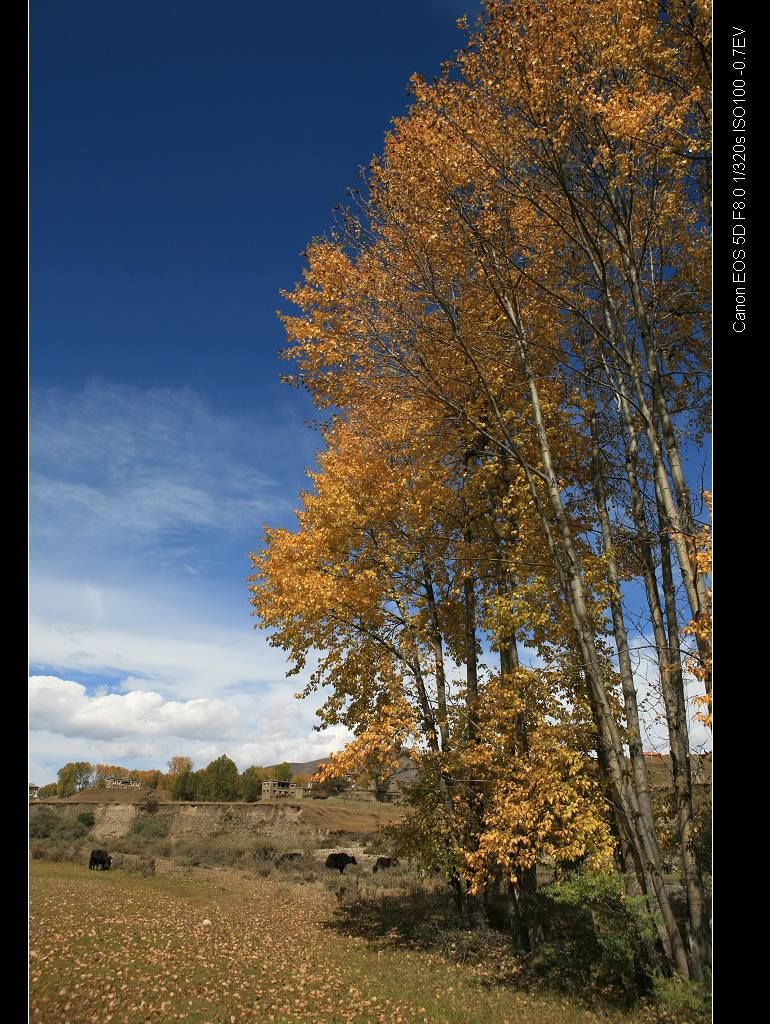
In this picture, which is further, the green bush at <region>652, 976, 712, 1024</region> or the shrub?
the shrub

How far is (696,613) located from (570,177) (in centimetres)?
548

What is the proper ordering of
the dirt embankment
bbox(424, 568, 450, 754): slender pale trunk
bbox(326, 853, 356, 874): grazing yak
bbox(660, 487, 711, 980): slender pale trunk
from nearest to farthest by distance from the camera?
bbox(660, 487, 711, 980): slender pale trunk
bbox(424, 568, 450, 754): slender pale trunk
bbox(326, 853, 356, 874): grazing yak
the dirt embankment

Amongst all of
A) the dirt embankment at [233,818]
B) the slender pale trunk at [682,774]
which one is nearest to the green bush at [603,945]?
the slender pale trunk at [682,774]

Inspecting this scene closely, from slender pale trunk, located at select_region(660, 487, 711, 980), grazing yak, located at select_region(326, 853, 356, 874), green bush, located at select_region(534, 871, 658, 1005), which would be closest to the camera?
slender pale trunk, located at select_region(660, 487, 711, 980)

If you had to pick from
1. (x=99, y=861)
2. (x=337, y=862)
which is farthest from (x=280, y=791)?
(x=99, y=861)

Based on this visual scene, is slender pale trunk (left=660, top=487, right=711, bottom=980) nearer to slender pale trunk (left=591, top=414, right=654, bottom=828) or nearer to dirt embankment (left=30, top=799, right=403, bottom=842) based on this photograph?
slender pale trunk (left=591, top=414, right=654, bottom=828)

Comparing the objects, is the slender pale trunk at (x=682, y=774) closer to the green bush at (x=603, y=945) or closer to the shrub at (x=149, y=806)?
the green bush at (x=603, y=945)

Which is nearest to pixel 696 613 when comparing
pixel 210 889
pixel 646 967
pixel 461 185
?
pixel 646 967

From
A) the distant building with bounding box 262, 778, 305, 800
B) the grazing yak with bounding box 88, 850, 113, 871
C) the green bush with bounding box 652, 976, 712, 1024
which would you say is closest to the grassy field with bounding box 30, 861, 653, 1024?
the green bush with bounding box 652, 976, 712, 1024

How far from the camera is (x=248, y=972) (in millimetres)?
9477

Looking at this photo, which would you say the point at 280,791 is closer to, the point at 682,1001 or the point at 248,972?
the point at 248,972

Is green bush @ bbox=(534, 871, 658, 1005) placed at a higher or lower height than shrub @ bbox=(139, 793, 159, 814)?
higher

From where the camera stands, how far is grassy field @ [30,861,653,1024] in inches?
300
